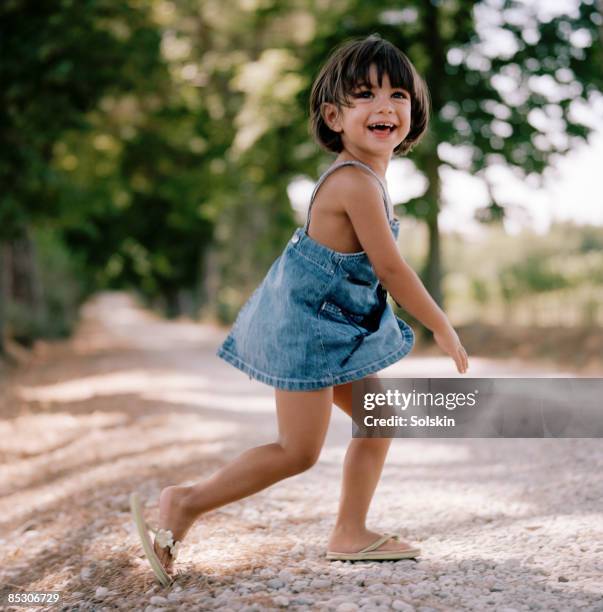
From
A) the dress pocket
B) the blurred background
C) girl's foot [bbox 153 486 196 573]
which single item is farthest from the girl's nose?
the blurred background

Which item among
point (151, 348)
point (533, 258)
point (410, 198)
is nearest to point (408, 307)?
point (410, 198)

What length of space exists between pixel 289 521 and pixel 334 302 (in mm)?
1569

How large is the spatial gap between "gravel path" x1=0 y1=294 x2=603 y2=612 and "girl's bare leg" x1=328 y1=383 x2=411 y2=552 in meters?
0.09

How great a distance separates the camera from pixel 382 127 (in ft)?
9.02

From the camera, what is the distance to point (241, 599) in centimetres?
260

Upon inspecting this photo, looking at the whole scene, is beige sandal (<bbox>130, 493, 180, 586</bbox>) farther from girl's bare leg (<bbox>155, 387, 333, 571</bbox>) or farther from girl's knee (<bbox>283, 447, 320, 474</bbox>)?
girl's knee (<bbox>283, 447, 320, 474</bbox>)

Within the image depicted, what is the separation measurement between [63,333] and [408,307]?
19961 mm

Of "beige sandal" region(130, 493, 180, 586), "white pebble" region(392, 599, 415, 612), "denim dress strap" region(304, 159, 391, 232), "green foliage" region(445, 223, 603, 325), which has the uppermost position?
"denim dress strap" region(304, 159, 391, 232)

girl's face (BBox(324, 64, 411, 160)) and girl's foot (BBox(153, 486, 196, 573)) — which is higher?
girl's face (BBox(324, 64, 411, 160))

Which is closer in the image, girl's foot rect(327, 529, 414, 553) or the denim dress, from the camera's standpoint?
the denim dress

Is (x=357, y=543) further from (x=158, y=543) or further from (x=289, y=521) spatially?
(x=289, y=521)

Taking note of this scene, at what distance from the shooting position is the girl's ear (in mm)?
2818

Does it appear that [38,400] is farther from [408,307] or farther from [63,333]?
[63,333]

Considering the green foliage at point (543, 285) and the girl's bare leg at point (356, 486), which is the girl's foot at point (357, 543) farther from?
the green foliage at point (543, 285)
